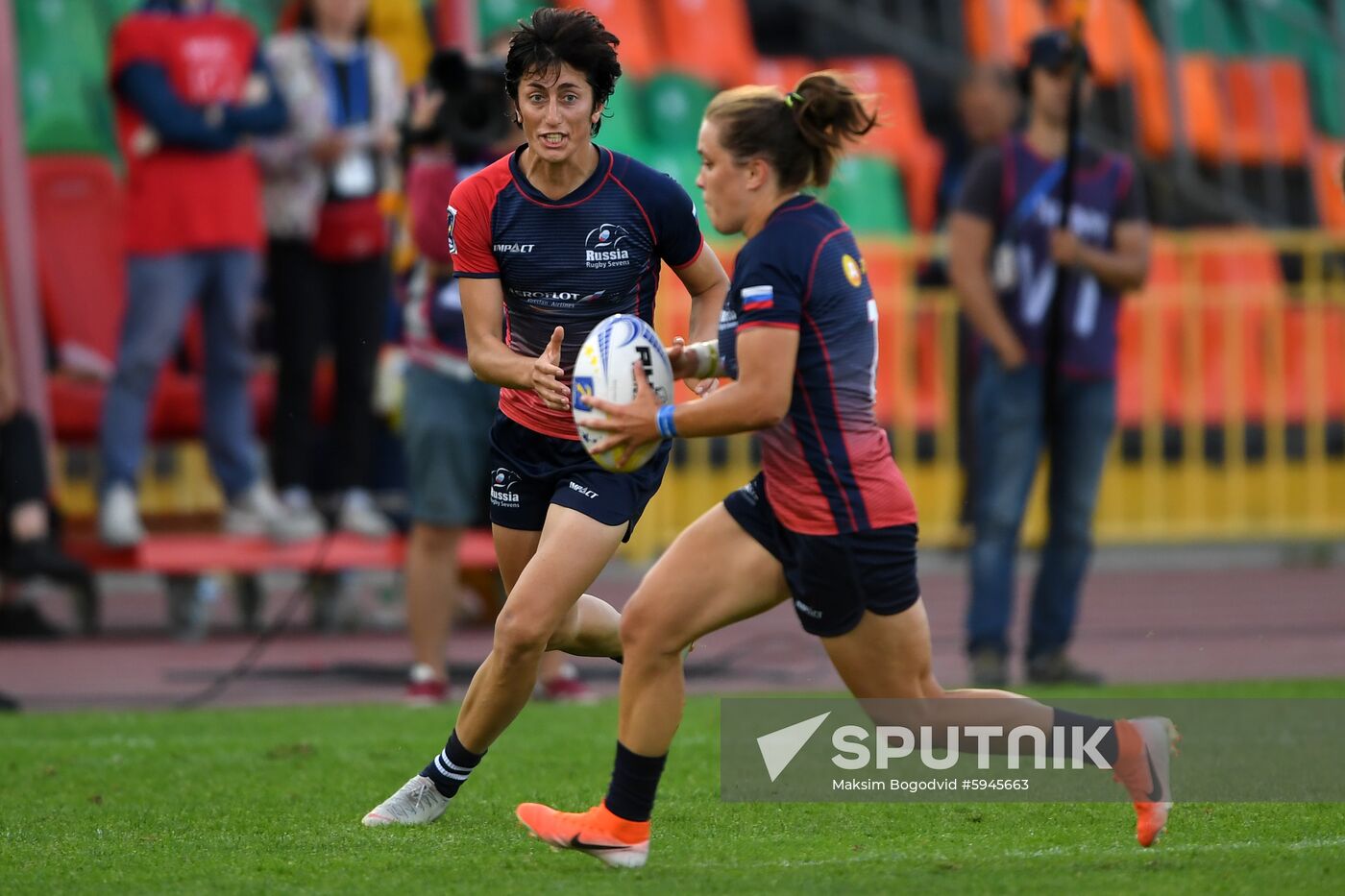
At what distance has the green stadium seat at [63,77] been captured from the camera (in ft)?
44.9

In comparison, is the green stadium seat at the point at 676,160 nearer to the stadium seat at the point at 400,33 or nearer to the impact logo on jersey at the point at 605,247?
the stadium seat at the point at 400,33

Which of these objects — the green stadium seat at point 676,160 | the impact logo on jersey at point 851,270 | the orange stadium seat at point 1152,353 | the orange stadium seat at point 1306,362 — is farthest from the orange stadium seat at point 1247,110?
the impact logo on jersey at point 851,270

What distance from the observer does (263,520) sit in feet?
39.2

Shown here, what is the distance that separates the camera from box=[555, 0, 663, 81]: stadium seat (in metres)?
18.2

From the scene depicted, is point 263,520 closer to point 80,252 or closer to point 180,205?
point 180,205

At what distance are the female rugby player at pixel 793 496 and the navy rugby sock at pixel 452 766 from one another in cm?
68

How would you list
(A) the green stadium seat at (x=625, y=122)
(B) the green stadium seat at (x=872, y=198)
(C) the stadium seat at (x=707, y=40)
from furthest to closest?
1. (C) the stadium seat at (x=707, y=40)
2. (B) the green stadium seat at (x=872, y=198)
3. (A) the green stadium seat at (x=625, y=122)

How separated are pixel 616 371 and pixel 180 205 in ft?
21.2

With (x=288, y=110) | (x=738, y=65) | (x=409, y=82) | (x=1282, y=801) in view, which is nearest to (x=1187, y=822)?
(x=1282, y=801)

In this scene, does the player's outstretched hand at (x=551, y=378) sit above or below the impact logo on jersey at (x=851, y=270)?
below

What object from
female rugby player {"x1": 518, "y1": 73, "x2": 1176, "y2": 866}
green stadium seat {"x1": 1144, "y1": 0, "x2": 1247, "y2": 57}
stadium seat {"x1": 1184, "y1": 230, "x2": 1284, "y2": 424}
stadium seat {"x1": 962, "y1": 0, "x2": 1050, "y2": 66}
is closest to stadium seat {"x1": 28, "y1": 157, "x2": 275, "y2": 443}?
stadium seat {"x1": 1184, "y1": 230, "x2": 1284, "y2": 424}

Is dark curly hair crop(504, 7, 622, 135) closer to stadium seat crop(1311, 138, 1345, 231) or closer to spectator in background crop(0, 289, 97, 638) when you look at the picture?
spectator in background crop(0, 289, 97, 638)

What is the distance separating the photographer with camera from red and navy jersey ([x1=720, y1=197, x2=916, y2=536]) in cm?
379

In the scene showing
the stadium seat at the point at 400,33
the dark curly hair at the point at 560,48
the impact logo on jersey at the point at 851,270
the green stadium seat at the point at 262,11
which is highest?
the green stadium seat at the point at 262,11
